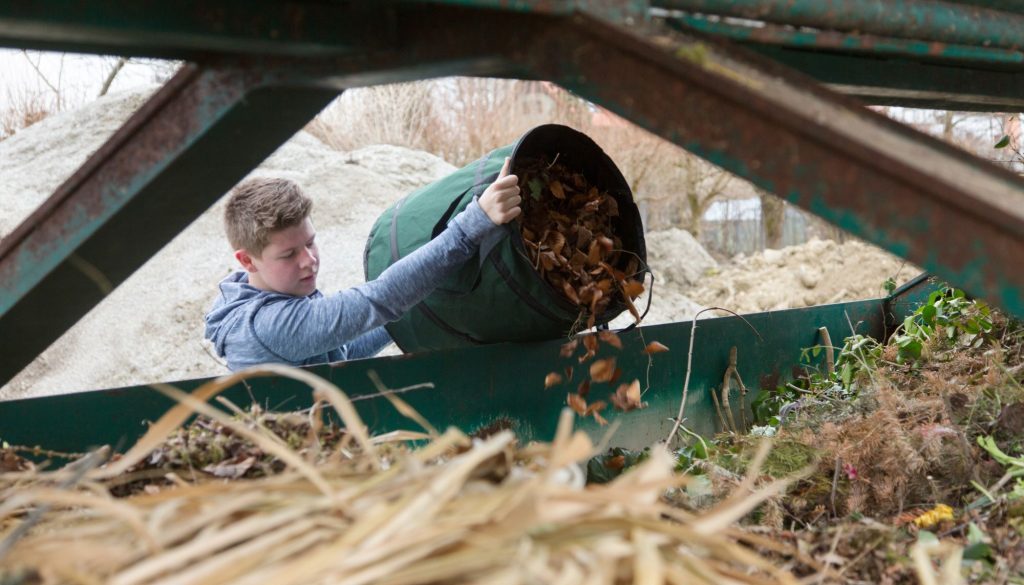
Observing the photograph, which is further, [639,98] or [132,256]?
[132,256]

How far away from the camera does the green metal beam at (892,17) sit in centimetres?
143

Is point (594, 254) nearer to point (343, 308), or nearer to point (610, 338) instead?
point (610, 338)

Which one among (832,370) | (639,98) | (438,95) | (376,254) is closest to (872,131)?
(639,98)

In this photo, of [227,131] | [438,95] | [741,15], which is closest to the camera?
[741,15]

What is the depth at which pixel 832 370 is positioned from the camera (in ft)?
12.8

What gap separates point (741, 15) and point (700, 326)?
7.25 ft

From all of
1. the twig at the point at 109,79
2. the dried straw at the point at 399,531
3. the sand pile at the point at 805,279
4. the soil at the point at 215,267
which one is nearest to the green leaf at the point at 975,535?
the dried straw at the point at 399,531

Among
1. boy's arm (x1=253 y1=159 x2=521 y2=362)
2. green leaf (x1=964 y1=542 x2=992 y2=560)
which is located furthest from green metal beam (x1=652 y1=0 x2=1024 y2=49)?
boy's arm (x1=253 y1=159 x2=521 y2=362)

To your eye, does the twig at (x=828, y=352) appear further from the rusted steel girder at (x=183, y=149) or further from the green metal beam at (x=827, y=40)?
the rusted steel girder at (x=183, y=149)

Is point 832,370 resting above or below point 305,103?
below

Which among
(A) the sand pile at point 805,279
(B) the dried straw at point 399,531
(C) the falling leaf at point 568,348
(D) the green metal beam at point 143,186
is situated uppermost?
(D) the green metal beam at point 143,186

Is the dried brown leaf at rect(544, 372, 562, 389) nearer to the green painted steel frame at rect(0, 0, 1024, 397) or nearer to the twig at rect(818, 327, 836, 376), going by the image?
the green painted steel frame at rect(0, 0, 1024, 397)

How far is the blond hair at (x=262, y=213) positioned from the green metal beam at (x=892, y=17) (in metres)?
1.70

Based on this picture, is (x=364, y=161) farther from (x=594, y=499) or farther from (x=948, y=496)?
(x=594, y=499)
